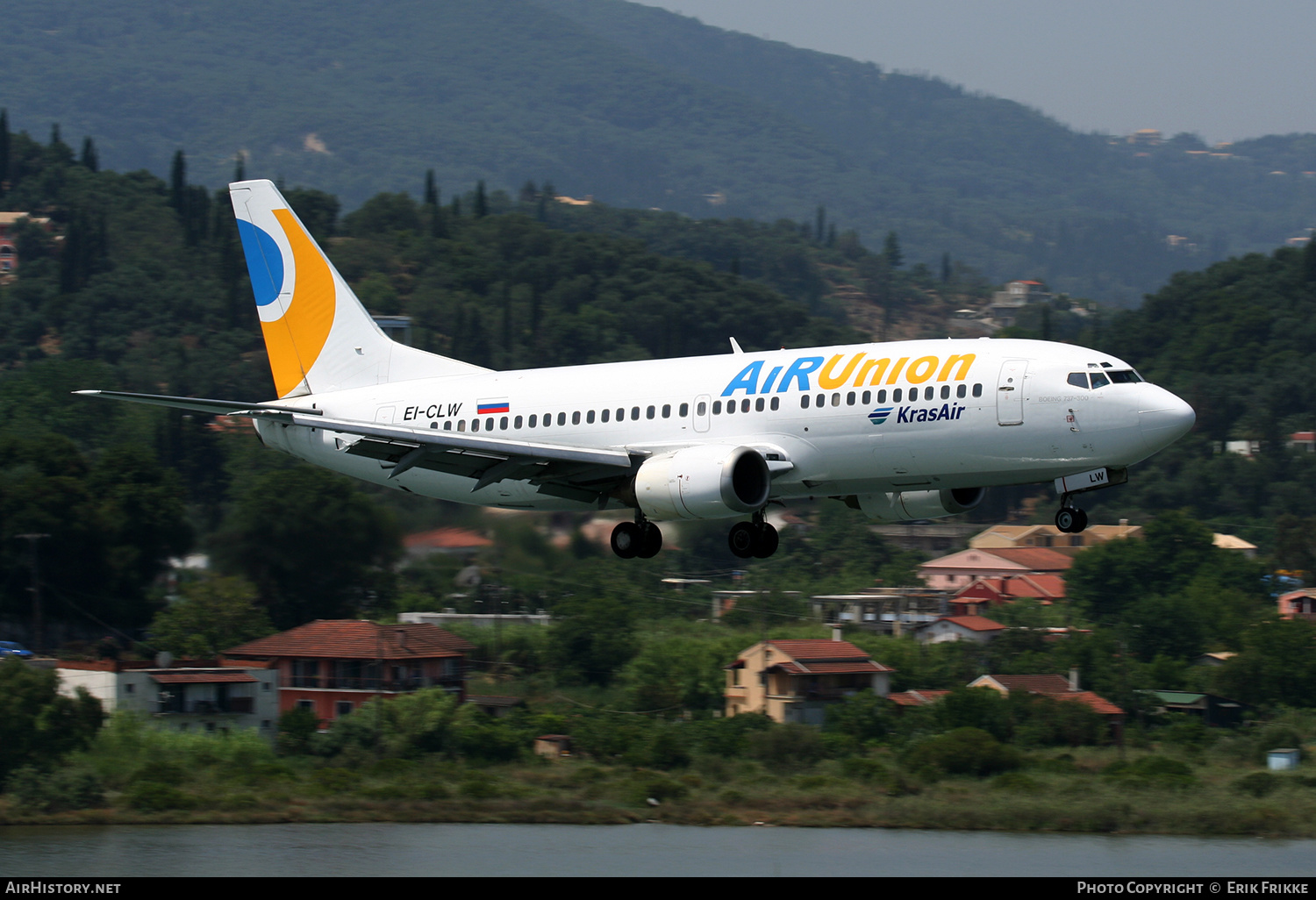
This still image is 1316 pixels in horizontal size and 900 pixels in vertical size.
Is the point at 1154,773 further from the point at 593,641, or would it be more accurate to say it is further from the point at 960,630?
the point at 593,641

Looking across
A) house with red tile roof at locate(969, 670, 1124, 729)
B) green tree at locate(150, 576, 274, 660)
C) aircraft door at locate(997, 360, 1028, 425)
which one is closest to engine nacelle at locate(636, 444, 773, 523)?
aircraft door at locate(997, 360, 1028, 425)

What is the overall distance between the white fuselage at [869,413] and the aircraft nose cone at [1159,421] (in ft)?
0.10

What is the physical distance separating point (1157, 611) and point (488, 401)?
264 ft

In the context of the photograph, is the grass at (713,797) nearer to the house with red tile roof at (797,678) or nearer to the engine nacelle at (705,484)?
the house with red tile roof at (797,678)

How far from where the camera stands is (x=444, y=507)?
56.1 metres

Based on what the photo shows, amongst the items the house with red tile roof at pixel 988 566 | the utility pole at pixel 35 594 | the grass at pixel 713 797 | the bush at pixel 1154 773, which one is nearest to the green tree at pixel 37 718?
the grass at pixel 713 797

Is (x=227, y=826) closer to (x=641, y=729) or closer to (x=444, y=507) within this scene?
(x=641, y=729)

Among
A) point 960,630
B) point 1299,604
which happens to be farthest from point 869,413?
point 1299,604

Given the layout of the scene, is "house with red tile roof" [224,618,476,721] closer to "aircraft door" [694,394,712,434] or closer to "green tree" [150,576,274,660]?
"green tree" [150,576,274,660]

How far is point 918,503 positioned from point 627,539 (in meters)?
7.38

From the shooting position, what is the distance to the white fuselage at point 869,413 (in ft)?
115

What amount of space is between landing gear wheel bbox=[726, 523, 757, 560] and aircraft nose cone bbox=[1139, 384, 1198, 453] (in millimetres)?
10074
